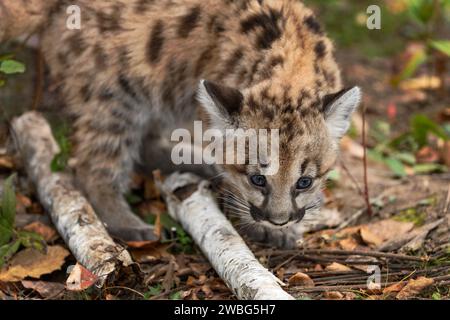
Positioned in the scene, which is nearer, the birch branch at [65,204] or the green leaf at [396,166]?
the birch branch at [65,204]

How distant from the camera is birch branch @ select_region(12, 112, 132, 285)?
5348 mm

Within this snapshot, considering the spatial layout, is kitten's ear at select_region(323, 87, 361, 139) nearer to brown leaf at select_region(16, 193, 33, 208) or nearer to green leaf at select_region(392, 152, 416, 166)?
green leaf at select_region(392, 152, 416, 166)

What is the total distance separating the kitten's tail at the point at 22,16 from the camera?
6.48 m

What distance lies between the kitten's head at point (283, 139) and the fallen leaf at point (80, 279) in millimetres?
1279

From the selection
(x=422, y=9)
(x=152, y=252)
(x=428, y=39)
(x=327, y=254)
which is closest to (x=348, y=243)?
(x=327, y=254)

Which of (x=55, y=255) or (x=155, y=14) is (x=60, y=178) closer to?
(x=55, y=255)

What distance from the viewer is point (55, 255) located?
585 cm

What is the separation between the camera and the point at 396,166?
7270 millimetres

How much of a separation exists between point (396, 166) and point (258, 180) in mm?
2279

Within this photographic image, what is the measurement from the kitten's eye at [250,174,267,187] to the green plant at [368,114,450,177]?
223 cm

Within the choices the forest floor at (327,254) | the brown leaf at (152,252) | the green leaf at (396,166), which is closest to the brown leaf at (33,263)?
the forest floor at (327,254)

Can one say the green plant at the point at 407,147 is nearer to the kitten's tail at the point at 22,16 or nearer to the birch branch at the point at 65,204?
the birch branch at the point at 65,204

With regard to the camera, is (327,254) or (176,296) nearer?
(176,296)

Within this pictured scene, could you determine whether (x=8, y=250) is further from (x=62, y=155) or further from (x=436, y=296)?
(x=436, y=296)
